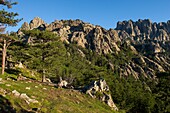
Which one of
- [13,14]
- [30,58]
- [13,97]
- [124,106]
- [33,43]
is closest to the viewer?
[13,97]

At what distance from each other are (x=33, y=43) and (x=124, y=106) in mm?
35596

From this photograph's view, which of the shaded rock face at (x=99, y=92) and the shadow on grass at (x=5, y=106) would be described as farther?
the shaded rock face at (x=99, y=92)

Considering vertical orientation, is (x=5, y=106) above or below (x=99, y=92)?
below

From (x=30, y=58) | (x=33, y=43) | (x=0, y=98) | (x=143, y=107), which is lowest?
(x=143, y=107)

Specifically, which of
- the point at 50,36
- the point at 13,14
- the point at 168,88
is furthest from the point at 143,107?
the point at 13,14

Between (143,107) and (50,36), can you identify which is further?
(143,107)

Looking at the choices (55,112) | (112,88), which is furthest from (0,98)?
(112,88)

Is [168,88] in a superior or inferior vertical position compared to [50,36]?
inferior

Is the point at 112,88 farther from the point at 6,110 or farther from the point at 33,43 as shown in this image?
the point at 6,110

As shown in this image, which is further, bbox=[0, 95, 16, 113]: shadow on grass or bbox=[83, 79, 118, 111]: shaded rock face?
bbox=[83, 79, 118, 111]: shaded rock face

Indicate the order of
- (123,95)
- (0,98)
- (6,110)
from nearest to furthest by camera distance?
(6,110), (0,98), (123,95)

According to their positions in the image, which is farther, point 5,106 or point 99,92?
point 99,92

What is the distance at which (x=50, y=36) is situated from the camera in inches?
2340

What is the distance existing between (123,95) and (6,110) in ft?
209
